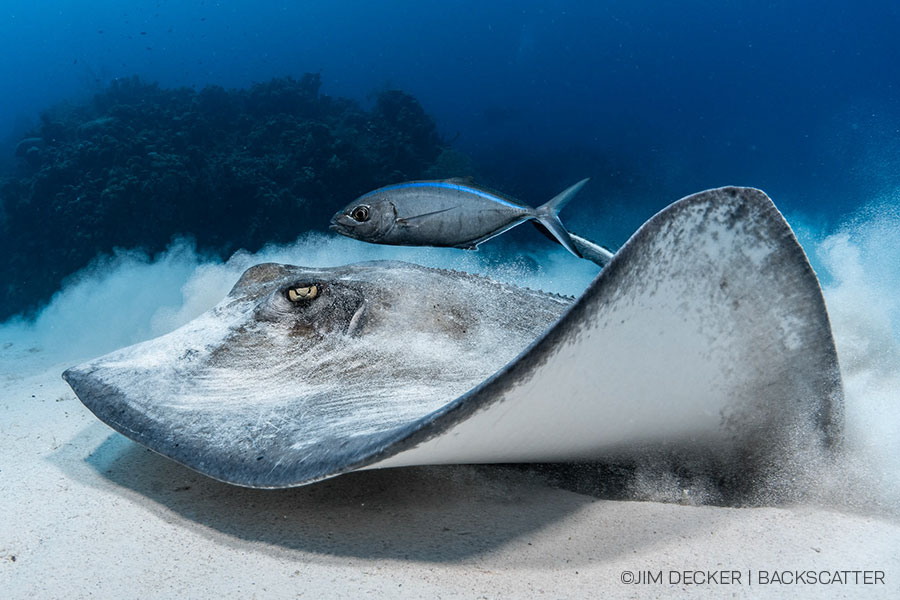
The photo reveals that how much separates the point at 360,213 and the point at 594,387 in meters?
1.94

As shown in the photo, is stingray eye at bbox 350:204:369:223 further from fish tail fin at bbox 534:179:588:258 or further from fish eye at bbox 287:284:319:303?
fish tail fin at bbox 534:179:588:258

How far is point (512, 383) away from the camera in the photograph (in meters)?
1.17

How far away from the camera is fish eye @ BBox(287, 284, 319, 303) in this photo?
2236mm

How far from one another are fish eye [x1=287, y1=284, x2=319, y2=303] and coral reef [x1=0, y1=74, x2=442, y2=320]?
29.7ft

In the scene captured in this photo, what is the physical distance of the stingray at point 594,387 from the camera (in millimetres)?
1225

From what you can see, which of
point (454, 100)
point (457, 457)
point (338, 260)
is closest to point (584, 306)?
point (457, 457)

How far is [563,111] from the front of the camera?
1192 inches

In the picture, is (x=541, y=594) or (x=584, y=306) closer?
(x=584, y=306)

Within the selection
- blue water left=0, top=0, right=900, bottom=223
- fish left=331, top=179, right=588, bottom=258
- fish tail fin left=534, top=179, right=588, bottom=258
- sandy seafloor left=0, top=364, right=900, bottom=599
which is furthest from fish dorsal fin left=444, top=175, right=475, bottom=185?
blue water left=0, top=0, right=900, bottom=223

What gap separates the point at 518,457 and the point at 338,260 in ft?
19.8

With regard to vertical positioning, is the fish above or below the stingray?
above

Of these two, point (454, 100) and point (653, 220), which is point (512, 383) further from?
point (454, 100)

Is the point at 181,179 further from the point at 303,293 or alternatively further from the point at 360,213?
the point at 303,293

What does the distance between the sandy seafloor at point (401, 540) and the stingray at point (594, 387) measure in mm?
263
